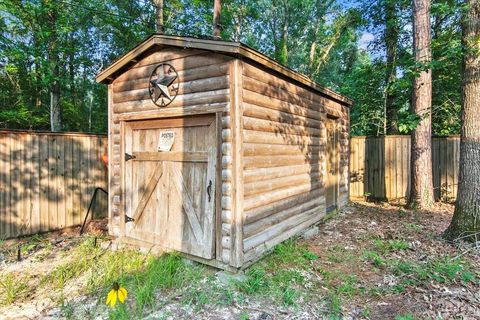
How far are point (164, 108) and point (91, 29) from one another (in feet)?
41.6

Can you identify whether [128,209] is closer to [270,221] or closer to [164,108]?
[164,108]

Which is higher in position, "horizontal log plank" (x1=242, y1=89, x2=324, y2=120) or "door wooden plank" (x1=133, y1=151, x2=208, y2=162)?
"horizontal log plank" (x1=242, y1=89, x2=324, y2=120)

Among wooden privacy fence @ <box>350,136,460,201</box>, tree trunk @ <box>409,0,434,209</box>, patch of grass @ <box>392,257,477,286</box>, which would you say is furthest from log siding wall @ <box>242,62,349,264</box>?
wooden privacy fence @ <box>350,136,460,201</box>

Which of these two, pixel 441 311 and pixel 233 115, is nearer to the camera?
pixel 441 311

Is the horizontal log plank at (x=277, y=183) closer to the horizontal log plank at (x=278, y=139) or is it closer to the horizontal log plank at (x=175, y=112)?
→ the horizontal log plank at (x=278, y=139)

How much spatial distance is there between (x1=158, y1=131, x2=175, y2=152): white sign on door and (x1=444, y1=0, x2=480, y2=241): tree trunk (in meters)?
4.61

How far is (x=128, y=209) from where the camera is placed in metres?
4.82

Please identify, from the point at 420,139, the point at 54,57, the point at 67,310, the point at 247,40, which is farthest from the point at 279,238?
the point at 247,40

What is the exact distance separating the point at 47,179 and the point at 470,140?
7517 millimetres

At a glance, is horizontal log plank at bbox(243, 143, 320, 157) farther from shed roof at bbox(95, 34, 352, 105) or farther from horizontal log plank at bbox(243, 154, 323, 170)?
shed roof at bbox(95, 34, 352, 105)

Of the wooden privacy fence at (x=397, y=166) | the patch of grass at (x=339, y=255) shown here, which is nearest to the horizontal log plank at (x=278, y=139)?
the patch of grass at (x=339, y=255)

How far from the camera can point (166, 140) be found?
4348mm

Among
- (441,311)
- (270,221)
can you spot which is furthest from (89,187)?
(441,311)

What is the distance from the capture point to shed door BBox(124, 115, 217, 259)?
392 centimetres
